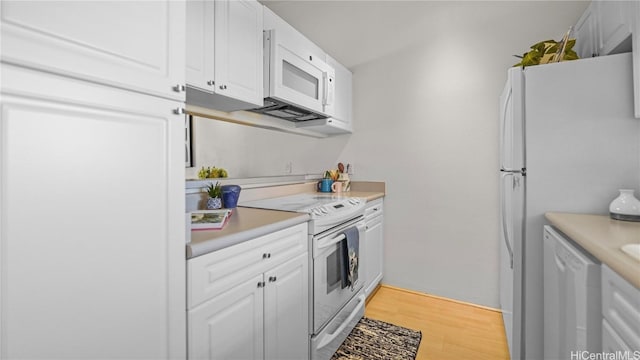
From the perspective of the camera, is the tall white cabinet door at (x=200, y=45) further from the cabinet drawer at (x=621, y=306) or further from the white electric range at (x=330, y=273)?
the cabinet drawer at (x=621, y=306)

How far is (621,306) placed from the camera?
772 mm

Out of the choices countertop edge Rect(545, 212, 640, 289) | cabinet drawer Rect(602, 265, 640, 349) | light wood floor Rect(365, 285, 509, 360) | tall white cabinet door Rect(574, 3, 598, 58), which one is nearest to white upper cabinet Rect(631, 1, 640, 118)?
tall white cabinet door Rect(574, 3, 598, 58)

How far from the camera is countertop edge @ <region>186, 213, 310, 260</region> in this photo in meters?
0.97

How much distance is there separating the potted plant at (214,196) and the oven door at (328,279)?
62 cm

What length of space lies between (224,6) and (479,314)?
9.37 feet

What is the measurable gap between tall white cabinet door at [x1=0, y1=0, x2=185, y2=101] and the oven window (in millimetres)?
1250

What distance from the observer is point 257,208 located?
176 cm

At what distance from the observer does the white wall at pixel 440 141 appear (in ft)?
7.51

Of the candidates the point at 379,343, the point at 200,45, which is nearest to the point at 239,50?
the point at 200,45

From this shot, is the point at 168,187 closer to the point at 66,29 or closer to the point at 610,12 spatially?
the point at 66,29

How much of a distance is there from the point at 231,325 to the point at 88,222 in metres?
0.65

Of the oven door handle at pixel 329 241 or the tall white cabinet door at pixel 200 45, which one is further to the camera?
the oven door handle at pixel 329 241

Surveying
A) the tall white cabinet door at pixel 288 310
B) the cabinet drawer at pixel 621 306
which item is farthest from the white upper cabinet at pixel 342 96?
the cabinet drawer at pixel 621 306

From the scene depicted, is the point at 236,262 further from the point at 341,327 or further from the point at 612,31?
the point at 612,31
